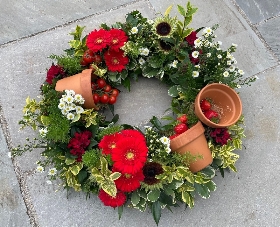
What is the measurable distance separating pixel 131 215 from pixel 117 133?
23.7 inches

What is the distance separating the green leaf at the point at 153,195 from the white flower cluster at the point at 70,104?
2.11 feet

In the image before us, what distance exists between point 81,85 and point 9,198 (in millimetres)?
889

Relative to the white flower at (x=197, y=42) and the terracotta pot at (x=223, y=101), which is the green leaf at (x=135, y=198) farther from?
the white flower at (x=197, y=42)

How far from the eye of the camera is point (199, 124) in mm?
2189

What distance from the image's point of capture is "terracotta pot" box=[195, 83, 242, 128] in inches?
88.7

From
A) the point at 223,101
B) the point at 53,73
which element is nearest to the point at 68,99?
the point at 53,73

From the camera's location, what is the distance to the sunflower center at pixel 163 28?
2.39 meters

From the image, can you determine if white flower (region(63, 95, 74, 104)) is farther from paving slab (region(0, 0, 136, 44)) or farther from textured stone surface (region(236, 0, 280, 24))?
textured stone surface (region(236, 0, 280, 24))

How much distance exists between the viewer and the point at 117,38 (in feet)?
7.63

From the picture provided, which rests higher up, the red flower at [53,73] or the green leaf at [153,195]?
the red flower at [53,73]

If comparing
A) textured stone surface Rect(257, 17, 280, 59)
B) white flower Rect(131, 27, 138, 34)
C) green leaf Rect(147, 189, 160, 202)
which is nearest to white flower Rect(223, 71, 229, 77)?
white flower Rect(131, 27, 138, 34)

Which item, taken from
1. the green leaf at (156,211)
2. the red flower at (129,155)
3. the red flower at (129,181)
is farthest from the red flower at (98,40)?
the green leaf at (156,211)

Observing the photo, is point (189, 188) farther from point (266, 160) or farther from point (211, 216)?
point (266, 160)

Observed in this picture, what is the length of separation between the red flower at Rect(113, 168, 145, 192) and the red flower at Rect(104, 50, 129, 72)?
69cm
